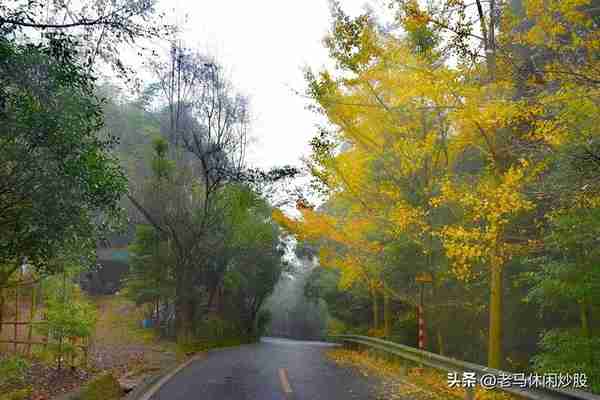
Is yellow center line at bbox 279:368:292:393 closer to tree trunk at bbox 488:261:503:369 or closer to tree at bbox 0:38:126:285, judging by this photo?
tree trunk at bbox 488:261:503:369

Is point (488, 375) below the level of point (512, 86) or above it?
below

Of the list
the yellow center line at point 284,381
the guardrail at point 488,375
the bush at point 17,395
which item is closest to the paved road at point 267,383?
the yellow center line at point 284,381

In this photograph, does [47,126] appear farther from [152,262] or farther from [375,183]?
[152,262]

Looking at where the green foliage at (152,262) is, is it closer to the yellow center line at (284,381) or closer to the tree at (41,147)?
the yellow center line at (284,381)

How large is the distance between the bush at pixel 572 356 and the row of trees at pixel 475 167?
3 cm

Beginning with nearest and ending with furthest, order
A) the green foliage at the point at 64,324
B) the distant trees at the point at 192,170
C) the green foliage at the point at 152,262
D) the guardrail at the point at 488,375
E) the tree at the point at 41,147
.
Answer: the guardrail at the point at 488,375, the tree at the point at 41,147, the green foliage at the point at 64,324, the distant trees at the point at 192,170, the green foliage at the point at 152,262

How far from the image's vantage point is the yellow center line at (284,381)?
9.04 m

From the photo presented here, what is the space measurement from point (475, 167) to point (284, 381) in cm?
958

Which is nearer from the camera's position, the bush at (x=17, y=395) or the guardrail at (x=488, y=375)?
the guardrail at (x=488, y=375)

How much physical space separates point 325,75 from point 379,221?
453cm

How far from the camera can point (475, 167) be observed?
15641mm

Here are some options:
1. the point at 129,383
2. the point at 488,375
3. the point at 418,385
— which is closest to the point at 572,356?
the point at 418,385

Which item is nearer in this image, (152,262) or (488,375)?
(488,375)

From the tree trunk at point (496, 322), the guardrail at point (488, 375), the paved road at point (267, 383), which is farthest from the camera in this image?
the tree trunk at point (496, 322)
